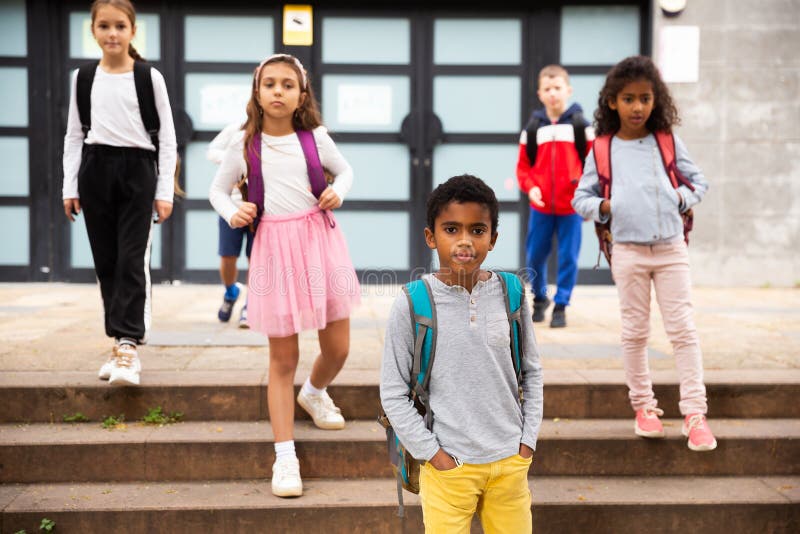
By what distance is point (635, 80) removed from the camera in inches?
149

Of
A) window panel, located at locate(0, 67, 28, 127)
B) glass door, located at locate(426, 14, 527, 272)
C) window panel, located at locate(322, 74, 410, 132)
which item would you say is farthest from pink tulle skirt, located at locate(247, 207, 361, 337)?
window panel, located at locate(0, 67, 28, 127)

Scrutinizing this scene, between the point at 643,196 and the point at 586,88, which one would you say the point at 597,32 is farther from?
the point at 643,196

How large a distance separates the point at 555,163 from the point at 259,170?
3.18m

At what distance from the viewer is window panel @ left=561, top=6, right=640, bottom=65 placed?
902 cm

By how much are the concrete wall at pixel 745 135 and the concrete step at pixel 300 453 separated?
527cm

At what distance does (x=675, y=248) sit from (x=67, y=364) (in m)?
3.30

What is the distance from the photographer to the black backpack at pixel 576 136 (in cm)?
624

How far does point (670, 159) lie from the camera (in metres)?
3.86

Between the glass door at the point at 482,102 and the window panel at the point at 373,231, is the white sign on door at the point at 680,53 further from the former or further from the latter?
the window panel at the point at 373,231

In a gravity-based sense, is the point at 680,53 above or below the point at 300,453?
above

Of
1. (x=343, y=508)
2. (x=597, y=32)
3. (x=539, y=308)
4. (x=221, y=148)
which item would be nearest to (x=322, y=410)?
(x=343, y=508)

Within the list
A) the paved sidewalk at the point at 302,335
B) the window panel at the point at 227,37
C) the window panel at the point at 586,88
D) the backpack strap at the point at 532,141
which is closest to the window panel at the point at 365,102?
the window panel at the point at 227,37

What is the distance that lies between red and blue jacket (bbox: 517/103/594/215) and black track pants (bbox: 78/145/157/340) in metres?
3.05

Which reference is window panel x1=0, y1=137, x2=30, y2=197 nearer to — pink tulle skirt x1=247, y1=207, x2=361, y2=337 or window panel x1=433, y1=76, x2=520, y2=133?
window panel x1=433, y1=76, x2=520, y2=133
